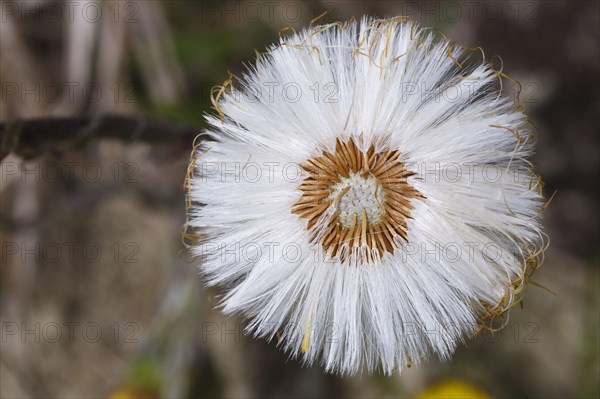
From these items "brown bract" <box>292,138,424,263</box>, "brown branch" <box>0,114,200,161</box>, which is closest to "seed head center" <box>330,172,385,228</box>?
"brown bract" <box>292,138,424,263</box>

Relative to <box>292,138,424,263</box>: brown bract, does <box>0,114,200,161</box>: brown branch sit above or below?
above

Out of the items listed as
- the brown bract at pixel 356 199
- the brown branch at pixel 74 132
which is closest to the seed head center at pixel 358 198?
the brown bract at pixel 356 199

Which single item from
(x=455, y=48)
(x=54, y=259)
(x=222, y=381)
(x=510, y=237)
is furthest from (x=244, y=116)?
(x=54, y=259)

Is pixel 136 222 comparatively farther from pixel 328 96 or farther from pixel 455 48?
pixel 455 48

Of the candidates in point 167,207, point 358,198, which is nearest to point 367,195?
point 358,198

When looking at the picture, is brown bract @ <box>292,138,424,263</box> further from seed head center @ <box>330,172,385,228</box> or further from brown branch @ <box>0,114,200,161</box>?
brown branch @ <box>0,114,200,161</box>

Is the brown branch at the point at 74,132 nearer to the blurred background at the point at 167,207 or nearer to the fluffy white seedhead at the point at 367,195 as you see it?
the fluffy white seedhead at the point at 367,195

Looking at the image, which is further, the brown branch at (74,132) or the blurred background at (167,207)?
the blurred background at (167,207)
